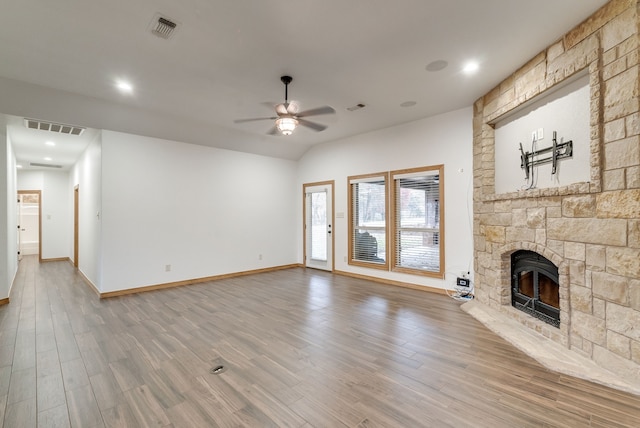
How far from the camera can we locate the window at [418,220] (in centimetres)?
518

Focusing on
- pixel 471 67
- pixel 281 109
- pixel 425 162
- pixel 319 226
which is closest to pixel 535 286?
pixel 425 162

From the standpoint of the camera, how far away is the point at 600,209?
2.57 metres

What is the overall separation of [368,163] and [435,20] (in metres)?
3.61

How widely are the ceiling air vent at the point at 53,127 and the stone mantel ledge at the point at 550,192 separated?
6.58 metres

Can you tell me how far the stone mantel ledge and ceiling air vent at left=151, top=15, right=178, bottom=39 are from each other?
407 centimetres

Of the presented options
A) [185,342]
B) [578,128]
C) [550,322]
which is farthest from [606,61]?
[185,342]

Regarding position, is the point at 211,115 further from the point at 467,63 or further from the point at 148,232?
the point at 467,63

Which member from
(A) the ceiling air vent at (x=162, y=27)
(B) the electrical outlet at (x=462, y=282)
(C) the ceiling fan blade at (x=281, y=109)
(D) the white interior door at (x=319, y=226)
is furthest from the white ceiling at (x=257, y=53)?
(B) the electrical outlet at (x=462, y=282)

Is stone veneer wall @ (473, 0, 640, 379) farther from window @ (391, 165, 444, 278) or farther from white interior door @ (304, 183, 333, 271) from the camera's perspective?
white interior door @ (304, 183, 333, 271)

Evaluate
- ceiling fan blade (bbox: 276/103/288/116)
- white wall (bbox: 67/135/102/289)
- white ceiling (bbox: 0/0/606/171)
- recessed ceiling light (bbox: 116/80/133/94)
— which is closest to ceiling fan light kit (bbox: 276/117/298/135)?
ceiling fan blade (bbox: 276/103/288/116)

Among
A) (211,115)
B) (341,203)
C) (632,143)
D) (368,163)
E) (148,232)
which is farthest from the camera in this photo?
(341,203)

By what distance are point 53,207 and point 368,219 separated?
989 centimetres

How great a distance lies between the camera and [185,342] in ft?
10.3

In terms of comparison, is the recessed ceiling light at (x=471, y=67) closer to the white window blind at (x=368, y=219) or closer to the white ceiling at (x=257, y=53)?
the white ceiling at (x=257, y=53)
